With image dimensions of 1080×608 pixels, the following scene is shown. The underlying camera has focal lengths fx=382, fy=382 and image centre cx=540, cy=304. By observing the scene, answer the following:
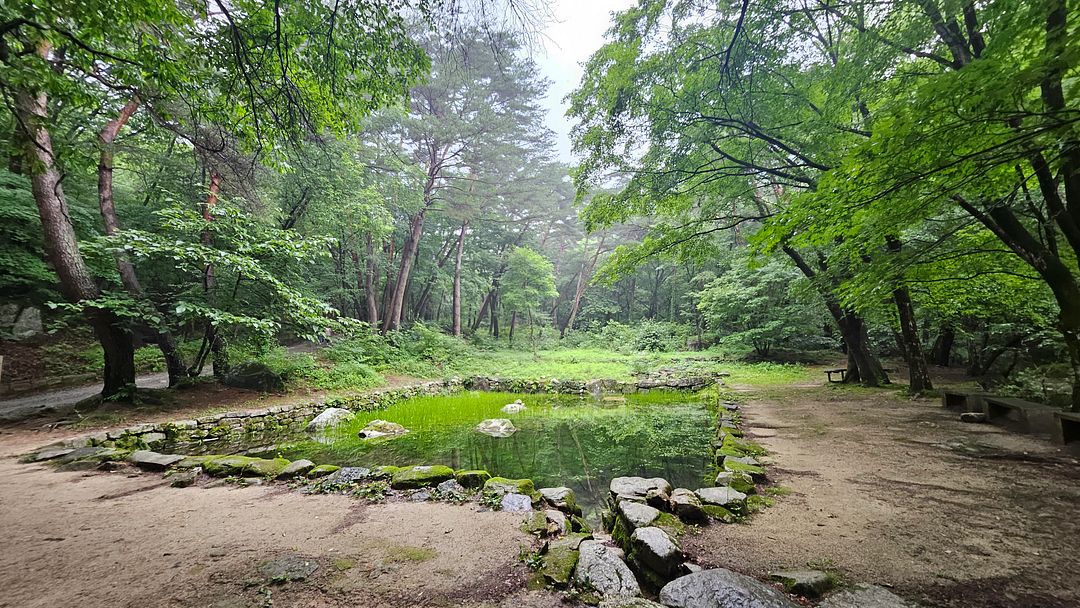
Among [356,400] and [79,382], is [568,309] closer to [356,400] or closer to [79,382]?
[356,400]

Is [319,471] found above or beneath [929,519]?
beneath

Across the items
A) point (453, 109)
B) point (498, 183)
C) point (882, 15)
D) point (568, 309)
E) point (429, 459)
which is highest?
point (453, 109)

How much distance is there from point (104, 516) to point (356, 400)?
6284 millimetres

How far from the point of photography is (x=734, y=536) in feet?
8.89

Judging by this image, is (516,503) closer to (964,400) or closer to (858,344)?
(964,400)

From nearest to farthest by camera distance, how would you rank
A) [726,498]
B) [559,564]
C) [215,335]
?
[559,564] → [726,498] → [215,335]

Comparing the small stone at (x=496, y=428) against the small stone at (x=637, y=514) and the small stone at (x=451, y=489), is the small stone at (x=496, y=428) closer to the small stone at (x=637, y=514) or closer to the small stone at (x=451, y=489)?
the small stone at (x=451, y=489)

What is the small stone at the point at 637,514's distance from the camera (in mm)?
2744

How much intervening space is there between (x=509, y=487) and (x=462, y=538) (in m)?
0.92

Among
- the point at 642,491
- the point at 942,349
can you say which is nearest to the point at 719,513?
the point at 642,491

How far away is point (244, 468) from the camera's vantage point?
4.33 metres

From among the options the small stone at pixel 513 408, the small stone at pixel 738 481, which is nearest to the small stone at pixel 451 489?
the small stone at pixel 738 481

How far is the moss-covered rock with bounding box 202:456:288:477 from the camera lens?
4266 millimetres

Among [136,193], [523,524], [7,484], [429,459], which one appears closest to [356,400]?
[429,459]
